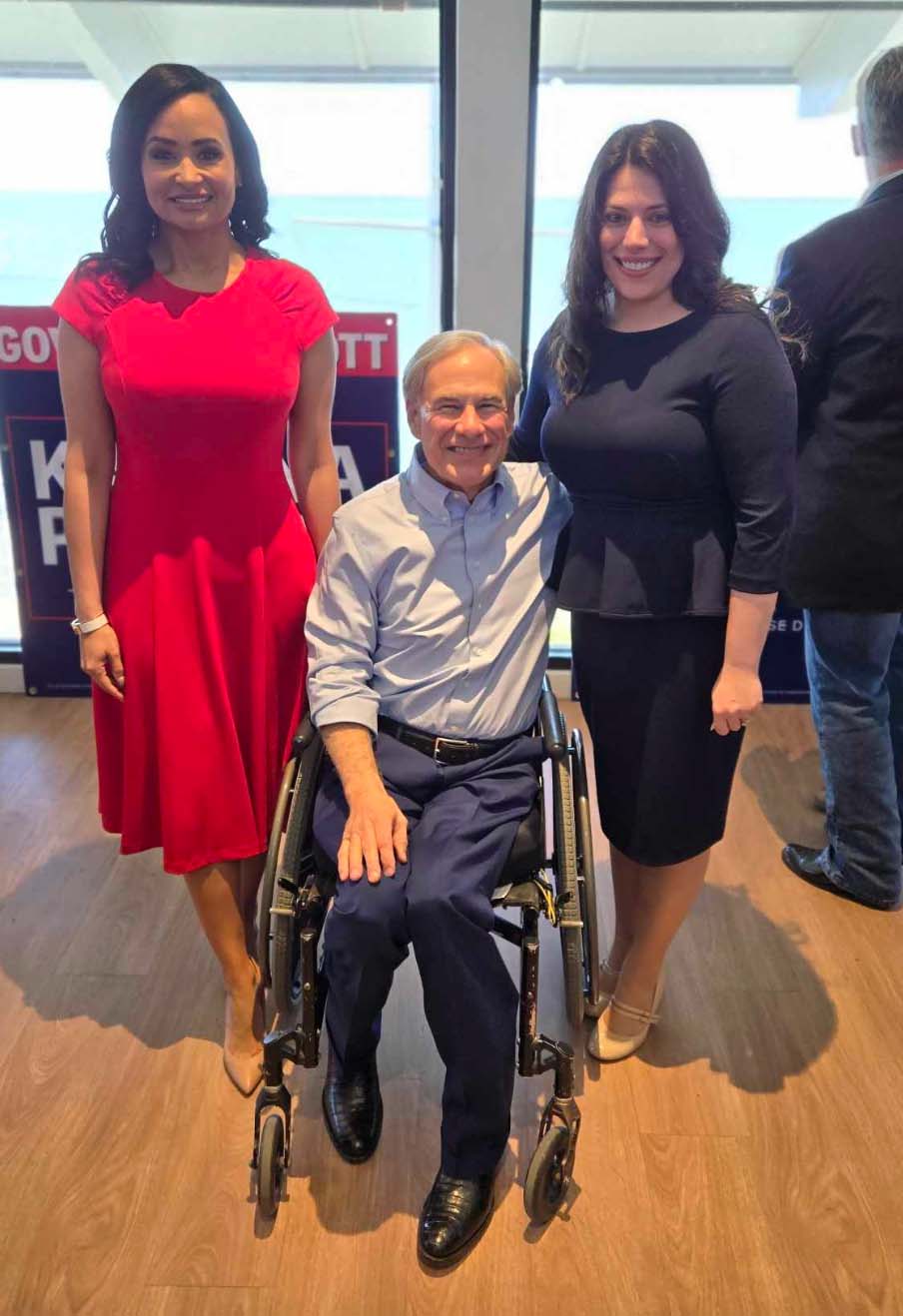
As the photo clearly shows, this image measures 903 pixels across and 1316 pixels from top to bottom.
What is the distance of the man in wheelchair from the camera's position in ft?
4.62

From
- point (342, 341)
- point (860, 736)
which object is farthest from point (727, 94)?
point (860, 736)

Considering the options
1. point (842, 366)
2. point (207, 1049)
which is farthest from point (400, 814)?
point (842, 366)

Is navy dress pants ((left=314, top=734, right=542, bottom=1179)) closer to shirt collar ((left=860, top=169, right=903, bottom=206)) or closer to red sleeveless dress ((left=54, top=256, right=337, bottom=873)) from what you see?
red sleeveless dress ((left=54, top=256, right=337, bottom=873))

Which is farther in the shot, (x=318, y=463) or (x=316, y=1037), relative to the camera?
(x=318, y=463)

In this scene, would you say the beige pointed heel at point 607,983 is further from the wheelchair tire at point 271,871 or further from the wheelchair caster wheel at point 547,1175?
the wheelchair tire at point 271,871

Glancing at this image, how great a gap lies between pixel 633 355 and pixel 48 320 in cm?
208

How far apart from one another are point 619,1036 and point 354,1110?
0.53m

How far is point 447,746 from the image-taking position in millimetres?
1579

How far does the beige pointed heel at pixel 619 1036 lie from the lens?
6.03 feet

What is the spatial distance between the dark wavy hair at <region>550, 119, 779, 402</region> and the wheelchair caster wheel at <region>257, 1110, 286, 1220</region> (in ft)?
3.95

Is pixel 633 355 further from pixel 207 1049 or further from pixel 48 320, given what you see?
pixel 48 320

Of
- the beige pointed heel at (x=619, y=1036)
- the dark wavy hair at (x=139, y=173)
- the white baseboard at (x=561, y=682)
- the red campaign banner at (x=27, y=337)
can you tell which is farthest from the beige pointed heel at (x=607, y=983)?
the red campaign banner at (x=27, y=337)

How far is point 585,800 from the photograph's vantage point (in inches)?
59.1

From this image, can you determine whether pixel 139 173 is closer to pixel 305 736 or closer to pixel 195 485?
pixel 195 485
